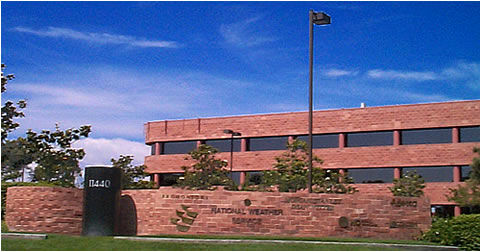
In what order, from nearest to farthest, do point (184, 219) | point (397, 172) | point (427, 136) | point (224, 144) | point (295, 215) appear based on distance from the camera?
point (295, 215) → point (184, 219) → point (427, 136) → point (397, 172) → point (224, 144)

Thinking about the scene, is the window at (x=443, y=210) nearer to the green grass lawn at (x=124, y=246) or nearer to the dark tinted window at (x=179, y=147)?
the dark tinted window at (x=179, y=147)

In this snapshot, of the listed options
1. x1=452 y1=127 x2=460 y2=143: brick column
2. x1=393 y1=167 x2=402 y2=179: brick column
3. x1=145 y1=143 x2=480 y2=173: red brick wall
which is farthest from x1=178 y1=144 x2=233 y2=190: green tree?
x1=452 y1=127 x2=460 y2=143: brick column

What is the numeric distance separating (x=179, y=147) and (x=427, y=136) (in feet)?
79.2

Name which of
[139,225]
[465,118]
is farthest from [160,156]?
[139,225]

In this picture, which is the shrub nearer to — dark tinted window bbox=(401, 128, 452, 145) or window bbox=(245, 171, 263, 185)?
dark tinted window bbox=(401, 128, 452, 145)

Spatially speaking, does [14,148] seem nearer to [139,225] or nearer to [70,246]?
[139,225]

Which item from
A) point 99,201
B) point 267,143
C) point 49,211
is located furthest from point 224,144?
point 99,201

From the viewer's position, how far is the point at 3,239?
2030 centimetres

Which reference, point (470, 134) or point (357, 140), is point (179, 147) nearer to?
point (357, 140)

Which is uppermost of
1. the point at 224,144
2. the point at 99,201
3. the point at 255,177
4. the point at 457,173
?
the point at 224,144

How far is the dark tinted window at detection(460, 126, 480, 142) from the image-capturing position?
50594 millimetres

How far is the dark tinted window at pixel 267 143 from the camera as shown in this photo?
2308 inches

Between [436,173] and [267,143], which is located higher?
[267,143]

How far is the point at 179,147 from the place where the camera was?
64875 millimetres
